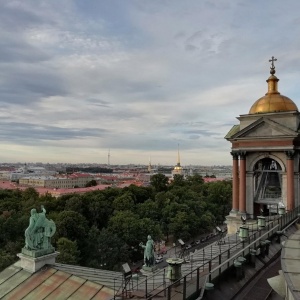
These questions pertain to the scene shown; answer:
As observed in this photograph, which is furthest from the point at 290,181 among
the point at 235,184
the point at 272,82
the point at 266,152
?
the point at 272,82

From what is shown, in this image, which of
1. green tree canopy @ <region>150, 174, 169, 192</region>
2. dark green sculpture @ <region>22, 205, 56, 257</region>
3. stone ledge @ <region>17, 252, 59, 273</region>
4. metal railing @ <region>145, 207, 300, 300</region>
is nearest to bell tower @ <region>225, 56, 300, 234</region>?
metal railing @ <region>145, 207, 300, 300</region>

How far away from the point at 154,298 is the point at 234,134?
2218 centimetres

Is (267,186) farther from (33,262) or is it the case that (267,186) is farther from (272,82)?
(33,262)

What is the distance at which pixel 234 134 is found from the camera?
3070 centimetres

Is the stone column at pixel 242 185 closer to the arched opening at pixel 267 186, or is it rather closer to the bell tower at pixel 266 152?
the bell tower at pixel 266 152

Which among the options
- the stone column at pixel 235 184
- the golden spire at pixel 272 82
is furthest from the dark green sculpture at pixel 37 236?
the golden spire at pixel 272 82

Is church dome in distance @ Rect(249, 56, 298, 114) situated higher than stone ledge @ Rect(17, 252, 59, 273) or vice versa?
church dome in distance @ Rect(249, 56, 298, 114)

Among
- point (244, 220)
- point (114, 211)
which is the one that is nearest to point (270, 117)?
point (244, 220)

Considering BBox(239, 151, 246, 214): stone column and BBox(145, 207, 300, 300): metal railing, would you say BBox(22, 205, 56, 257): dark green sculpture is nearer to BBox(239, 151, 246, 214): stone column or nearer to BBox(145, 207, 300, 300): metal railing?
BBox(145, 207, 300, 300): metal railing

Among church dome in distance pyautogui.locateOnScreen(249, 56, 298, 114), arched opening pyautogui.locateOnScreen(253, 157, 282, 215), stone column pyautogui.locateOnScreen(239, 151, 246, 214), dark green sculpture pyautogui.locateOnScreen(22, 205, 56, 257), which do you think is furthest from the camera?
arched opening pyautogui.locateOnScreen(253, 157, 282, 215)

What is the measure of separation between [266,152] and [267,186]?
537 centimetres

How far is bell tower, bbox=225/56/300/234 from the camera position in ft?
93.3

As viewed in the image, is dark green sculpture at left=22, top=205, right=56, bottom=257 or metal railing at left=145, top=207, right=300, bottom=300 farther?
dark green sculpture at left=22, top=205, right=56, bottom=257

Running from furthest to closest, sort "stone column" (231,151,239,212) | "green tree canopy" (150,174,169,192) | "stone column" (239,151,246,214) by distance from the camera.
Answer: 1. "green tree canopy" (150,174,169,192)
2. "stone column" (231,151,239,212)
3. "stone column" (239,151,246,214)
